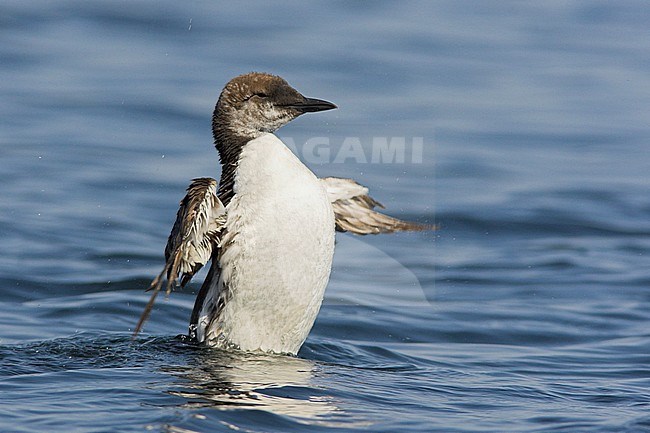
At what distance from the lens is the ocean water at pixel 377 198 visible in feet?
23.2

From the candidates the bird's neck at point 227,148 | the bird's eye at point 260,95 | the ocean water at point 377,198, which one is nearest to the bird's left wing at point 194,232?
the bird's neck at point 227,148

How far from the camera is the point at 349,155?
1405cm

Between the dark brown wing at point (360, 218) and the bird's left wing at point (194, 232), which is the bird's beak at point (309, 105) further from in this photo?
the bird's left wing at point (194, 232)

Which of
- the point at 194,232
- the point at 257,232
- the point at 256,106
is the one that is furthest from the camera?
the point at 256,106

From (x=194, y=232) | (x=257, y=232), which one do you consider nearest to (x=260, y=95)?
(x=257, y=232)

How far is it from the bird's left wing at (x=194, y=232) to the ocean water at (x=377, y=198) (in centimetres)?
62

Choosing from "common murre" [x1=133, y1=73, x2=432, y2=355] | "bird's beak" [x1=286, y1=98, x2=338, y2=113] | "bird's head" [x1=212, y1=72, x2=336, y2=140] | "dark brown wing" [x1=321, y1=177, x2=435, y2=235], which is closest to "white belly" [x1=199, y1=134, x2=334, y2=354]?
"common murre" [x1=133, y1=73, x2=432, y2=355]

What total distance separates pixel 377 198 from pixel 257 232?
5493 mm

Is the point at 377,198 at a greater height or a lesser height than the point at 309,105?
lesser

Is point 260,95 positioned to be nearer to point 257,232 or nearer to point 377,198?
point 257,232

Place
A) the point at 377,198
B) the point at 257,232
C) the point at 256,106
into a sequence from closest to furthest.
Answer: the point at 257,232 → the point at 256,106 → the point at 377,198

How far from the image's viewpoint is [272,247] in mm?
7590

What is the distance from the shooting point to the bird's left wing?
7.16 metres

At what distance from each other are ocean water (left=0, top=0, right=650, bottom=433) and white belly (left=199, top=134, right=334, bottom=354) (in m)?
0.26
